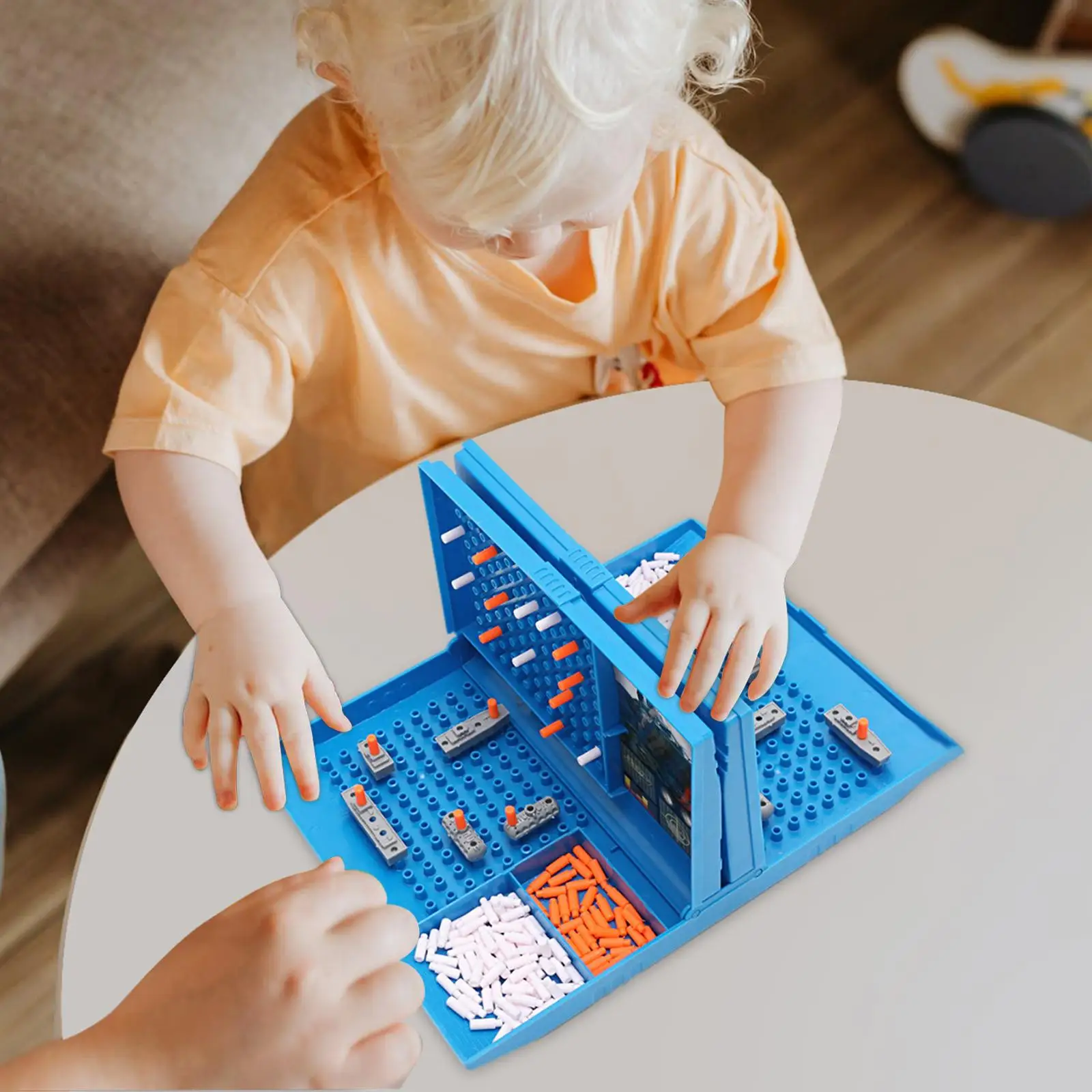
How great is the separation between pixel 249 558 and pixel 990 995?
469 millimetres

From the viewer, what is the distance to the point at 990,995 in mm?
693

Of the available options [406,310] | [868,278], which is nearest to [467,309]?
[406,310]

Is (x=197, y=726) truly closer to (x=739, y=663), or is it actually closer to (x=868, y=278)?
(x=739, y=663)

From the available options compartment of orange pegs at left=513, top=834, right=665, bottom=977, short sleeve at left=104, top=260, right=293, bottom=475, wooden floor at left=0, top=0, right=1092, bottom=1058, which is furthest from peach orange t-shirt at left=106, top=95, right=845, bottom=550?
wooden floor at left=0, top=0, right=1092, bottom=1058

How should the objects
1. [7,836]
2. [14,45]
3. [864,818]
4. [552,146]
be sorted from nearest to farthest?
[552,146] → [864,818] → [14,45] → [7,836]

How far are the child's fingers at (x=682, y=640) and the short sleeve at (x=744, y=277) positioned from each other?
0.66ft

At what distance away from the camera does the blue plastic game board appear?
67cm

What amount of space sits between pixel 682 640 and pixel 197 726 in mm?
264

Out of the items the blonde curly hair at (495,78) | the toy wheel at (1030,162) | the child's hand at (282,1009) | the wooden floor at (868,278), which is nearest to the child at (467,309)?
the blonde curly hair at (495,78)

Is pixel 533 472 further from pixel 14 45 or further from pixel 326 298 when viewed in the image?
pixel 14 45

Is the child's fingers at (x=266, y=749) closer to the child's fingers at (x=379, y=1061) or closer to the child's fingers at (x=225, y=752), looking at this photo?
the child's fingers at (x=225, y=752)

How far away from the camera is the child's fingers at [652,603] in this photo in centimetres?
67

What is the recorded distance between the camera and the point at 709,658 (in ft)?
2.32

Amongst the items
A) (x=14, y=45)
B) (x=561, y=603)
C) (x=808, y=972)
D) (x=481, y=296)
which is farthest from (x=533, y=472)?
(x=14, y=45)
